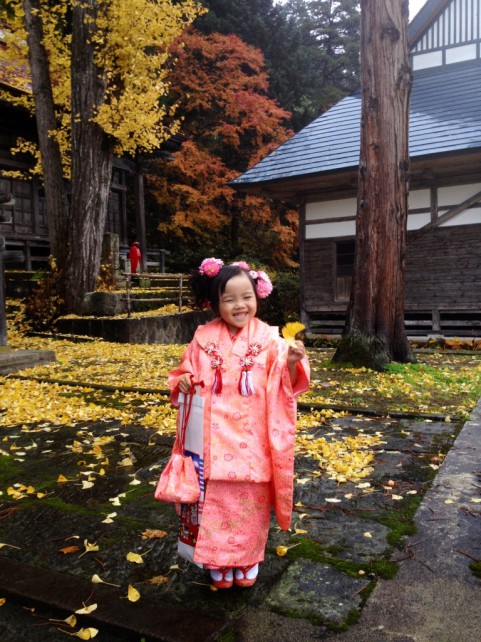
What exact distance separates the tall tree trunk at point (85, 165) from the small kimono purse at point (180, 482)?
1044 centimetres

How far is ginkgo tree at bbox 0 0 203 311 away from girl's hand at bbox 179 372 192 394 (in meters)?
10.4

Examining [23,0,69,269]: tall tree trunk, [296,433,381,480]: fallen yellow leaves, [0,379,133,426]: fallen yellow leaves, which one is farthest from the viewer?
[23,0,69,269]: tall tree trunk

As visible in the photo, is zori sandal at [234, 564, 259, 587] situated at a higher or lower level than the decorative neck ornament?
lower

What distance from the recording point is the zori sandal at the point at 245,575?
2.22m

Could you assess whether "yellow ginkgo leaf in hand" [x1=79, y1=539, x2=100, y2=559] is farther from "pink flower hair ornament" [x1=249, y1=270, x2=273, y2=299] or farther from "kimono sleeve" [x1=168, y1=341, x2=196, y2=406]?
"pink flower hair ornament" [x1=249, y1=270, x2=273, y2=299]

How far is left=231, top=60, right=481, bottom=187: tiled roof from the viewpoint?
11141mm

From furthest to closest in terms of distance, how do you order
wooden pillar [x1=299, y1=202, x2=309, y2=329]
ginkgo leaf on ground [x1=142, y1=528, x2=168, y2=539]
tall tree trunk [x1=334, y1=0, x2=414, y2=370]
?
1. wooden pillar [x1=299, y1=202, x2=309, y2=329]
2. tall tree trunk [x1=334, y1=0, x2=414, y2=370]
3. ginkgo leaf on ground [x1=142, y1=528, x2=168, y2=539]

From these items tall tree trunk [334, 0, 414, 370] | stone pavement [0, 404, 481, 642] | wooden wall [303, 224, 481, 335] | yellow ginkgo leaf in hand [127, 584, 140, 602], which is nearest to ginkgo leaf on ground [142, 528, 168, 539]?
stone pavement [0, 404, 481, 642]

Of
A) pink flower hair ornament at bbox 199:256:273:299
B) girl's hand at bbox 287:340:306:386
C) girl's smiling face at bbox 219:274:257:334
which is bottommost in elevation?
girl's hand at bbox 287:340:306:386

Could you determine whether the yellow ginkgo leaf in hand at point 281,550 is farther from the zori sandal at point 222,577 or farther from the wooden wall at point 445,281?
the wooden wall at point 445,281

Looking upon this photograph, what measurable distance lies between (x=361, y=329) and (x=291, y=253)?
555 inches

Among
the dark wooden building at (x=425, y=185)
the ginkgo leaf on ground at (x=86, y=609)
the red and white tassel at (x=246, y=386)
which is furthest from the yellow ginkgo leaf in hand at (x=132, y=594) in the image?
the dark wooden building at (x=425, y=185)

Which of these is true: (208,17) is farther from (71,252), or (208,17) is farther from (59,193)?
(71,252)

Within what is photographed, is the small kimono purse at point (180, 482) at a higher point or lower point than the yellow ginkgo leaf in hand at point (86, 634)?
higher
